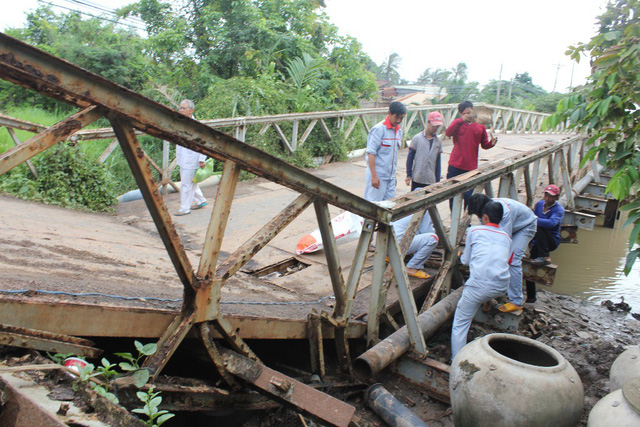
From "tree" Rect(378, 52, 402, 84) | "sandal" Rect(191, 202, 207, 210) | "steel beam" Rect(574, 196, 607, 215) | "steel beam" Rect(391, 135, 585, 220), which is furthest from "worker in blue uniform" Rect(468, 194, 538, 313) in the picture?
"tree" Rect(378, 52, 402, 84)

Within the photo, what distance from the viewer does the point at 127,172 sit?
10.7 m

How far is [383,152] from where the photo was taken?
5.58m

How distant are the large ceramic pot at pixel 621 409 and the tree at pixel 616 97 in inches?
43.8

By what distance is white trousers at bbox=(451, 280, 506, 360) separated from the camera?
4113mm

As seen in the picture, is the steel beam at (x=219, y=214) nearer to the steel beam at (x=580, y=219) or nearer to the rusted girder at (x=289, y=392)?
the rusted girder at (x=289, y=392)

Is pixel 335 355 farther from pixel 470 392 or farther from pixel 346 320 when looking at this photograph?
pixel 470 392

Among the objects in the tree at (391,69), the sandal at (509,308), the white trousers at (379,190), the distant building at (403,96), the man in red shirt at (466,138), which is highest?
the tree at (391,69)

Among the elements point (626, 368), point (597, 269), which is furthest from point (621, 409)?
point (597, 269)

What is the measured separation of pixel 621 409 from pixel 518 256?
90.2 inches

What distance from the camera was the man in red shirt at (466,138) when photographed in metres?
6.14

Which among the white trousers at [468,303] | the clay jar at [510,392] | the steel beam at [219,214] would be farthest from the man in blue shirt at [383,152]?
the steel beam at [219,214]

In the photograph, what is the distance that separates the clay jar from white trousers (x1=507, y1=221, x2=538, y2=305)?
1681mm

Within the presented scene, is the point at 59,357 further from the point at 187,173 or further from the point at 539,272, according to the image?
the point at 539,272

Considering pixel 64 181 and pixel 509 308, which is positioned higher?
pixel 64 181
